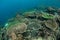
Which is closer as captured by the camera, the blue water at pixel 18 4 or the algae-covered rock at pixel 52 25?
the algae-covered rock at pixel 52 25

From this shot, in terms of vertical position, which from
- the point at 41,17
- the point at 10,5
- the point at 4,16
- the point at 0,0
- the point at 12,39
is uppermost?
the point at 0,0

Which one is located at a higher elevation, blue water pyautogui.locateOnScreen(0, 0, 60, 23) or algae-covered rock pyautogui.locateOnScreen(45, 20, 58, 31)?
blue water pyautogui.locateOnScreen(0, 0, 60, 23)

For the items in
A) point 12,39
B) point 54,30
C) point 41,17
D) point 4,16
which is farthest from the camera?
point 4,16

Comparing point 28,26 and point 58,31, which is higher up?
point 28,26

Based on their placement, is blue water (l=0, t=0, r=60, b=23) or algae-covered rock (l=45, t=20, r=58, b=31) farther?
blue water (l=0, t=0, r=60, b=23)

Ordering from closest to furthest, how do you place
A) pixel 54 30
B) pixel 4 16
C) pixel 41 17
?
pixel 54 30 < pixel 41 17 < pixel 4 16

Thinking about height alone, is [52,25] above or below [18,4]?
below

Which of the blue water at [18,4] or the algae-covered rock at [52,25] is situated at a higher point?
the blue water at [18,4]

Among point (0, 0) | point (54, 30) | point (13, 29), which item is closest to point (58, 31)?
point (54, 30)

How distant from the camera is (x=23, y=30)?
13.3 ft

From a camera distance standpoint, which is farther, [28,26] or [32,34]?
[28,26]

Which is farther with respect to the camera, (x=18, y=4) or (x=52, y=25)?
(x=18, y=4)

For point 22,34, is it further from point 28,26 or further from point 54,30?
point 54,30

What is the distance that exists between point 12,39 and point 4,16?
5.18m
